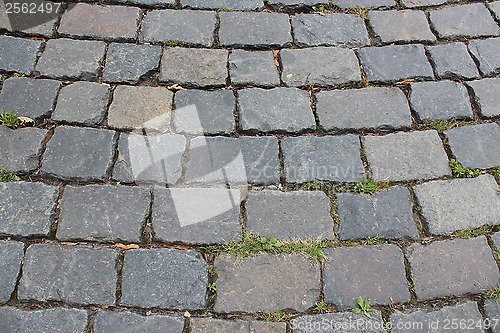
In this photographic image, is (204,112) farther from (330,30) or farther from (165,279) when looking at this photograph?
(330,30)

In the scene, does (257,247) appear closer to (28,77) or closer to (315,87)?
(315,87)

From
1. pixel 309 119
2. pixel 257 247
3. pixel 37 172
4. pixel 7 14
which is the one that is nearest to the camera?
pixel 257 247

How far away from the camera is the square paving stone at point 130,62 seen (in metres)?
2.89

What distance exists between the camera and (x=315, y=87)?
293 cm

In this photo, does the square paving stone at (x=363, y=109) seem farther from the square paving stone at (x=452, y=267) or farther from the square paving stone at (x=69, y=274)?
Result: the square paving stone at (x=69, y=274)

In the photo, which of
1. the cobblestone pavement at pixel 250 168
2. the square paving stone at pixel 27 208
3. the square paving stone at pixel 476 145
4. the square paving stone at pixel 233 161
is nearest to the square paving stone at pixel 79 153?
the cobblestone pavement at pixel 250 168

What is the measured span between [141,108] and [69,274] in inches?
42.1

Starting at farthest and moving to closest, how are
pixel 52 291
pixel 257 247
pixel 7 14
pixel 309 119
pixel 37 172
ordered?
pixel 7 14
pixel 309 119
pixel 37 172
pixel 257 247
pixel 52 291

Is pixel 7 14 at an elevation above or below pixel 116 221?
above

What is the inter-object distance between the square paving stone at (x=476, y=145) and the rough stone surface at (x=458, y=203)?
109mm

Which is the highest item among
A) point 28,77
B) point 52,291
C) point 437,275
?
point 28,77

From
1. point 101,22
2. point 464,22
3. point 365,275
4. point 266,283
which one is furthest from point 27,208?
point 464,22

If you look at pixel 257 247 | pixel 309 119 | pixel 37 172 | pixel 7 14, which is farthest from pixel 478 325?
pixel 7 14

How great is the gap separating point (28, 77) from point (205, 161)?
4.34 ft
